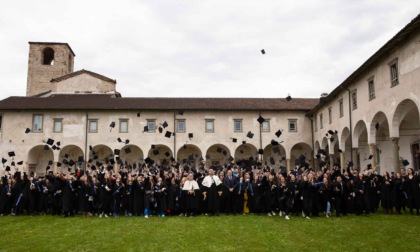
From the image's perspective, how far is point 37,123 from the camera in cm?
3175

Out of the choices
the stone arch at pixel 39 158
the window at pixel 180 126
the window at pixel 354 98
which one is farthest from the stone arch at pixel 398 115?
the stone arch at pixel 39 158

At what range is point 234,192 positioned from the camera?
46.5 feet

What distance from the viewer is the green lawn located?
7.99 metres

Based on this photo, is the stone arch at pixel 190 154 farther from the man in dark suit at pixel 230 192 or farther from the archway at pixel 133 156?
the man in dark suit at pixel 230 192

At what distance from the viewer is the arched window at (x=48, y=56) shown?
149 ft

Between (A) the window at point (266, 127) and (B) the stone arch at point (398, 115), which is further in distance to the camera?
(A) the window at point (266, 127)

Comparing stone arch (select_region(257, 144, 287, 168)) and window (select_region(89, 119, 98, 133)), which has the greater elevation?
window (select_region(89, 119, 98, 133))

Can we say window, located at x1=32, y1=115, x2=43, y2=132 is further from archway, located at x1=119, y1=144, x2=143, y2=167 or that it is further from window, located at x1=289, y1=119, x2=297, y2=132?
window, located at x1=289, y1=119, x2=297, y2=132

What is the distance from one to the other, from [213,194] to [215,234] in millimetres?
4558

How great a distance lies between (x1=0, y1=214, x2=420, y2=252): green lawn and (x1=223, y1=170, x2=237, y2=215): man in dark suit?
4.88ft

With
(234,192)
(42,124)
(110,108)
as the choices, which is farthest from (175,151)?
(234,192)

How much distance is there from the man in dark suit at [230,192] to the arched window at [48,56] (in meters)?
38.7

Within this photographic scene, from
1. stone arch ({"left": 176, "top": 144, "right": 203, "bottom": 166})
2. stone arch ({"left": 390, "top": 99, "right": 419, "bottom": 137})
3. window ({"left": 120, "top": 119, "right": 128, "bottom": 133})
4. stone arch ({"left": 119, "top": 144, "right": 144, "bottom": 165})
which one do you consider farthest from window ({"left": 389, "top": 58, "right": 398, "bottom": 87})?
stone arch ({"left": 119, "top": 144, "right": 144, "bottom": 165})

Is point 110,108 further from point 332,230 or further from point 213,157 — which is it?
point 332,230
